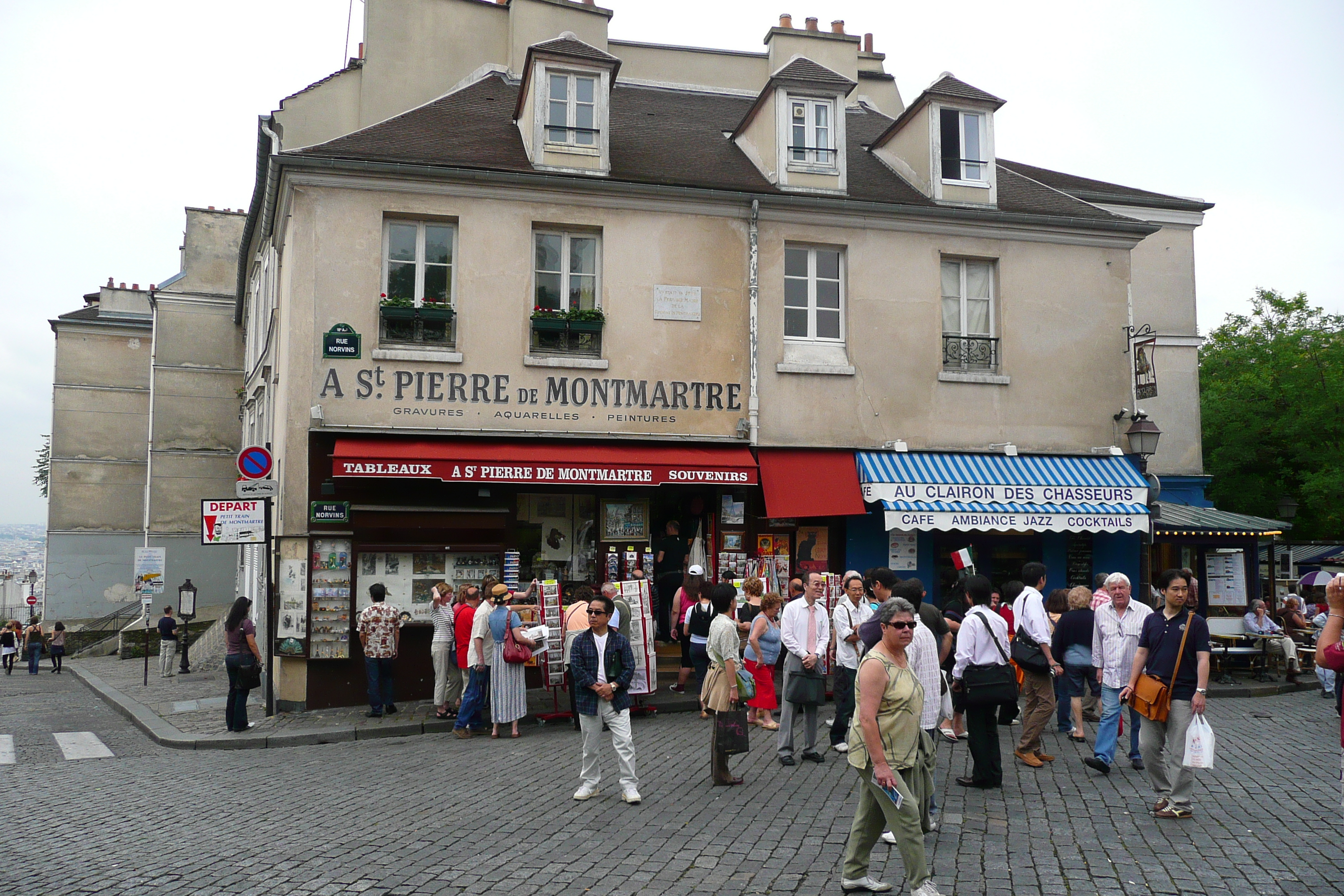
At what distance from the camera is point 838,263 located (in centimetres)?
1473

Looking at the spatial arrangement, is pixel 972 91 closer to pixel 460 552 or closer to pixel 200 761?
pixel 460 552

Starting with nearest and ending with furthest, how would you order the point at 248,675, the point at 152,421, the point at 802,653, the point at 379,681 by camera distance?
the point at 802,653 → the point at 248,675 → the point at 379,681 → the point at 152,421

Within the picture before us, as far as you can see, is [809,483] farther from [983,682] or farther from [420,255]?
[983,682]

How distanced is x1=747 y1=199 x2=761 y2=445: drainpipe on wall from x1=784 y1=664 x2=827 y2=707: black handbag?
557 cm

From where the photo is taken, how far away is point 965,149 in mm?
15367

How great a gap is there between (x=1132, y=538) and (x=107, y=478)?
114 ft

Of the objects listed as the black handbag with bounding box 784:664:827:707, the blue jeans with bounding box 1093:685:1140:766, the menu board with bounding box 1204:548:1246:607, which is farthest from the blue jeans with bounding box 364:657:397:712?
the menu board with bounding box 1204:548:1246:607

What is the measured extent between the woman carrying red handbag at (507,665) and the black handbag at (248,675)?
2772mm

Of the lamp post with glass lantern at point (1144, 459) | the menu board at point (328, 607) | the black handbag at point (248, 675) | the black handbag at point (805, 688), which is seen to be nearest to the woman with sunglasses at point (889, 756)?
the black handbag at point (805, 688)

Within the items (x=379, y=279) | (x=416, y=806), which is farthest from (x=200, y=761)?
(x=379, y=279)

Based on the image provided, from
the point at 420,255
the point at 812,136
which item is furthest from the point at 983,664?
the point at 812,136

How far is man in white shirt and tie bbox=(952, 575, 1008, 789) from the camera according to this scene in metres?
7.59

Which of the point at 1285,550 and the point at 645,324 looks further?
the point at 1285,550

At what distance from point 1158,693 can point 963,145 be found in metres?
10.8
